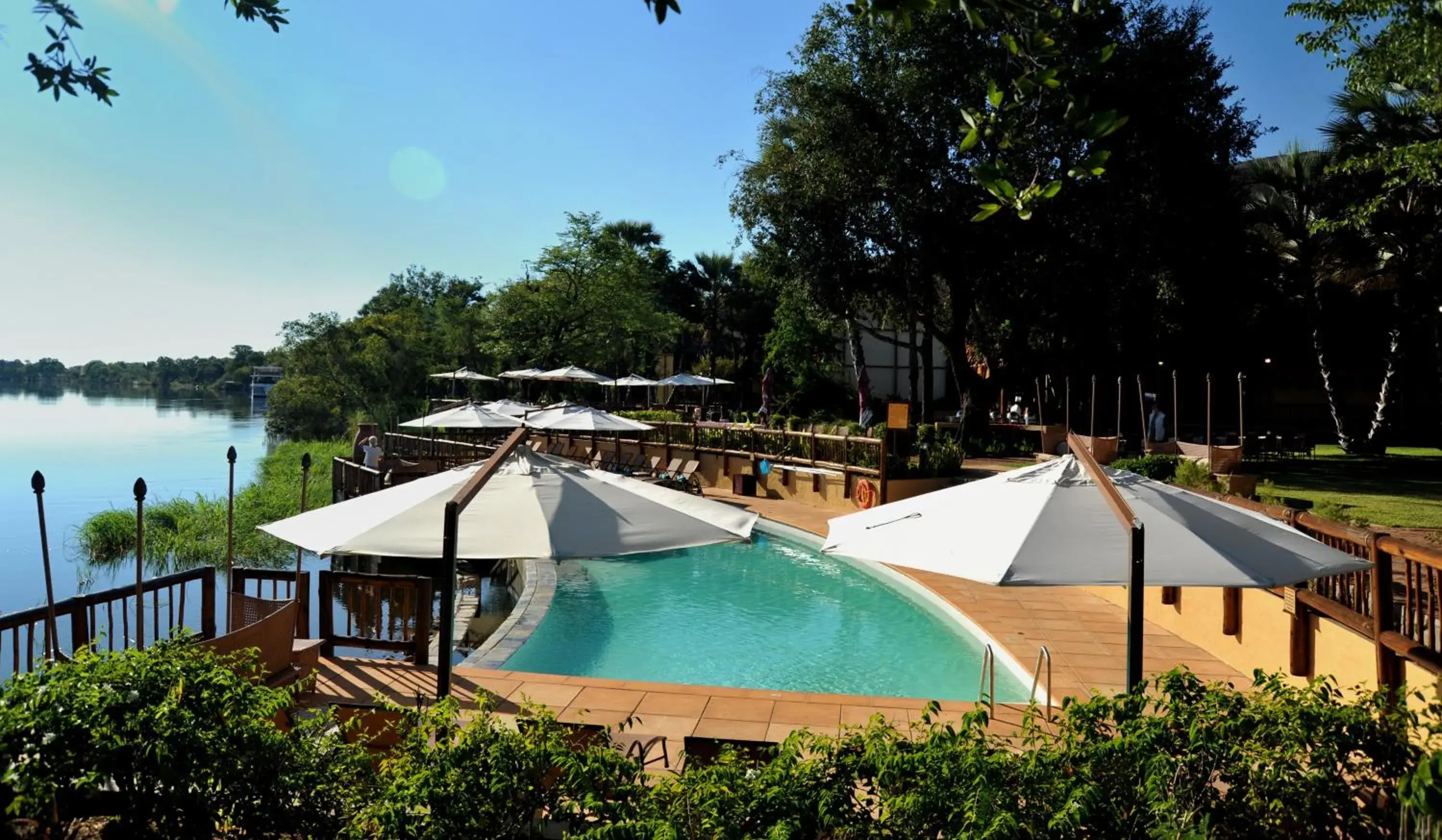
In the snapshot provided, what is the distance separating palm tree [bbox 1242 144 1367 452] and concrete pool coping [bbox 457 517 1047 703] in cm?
1597

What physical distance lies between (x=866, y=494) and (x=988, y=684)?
7817 mm

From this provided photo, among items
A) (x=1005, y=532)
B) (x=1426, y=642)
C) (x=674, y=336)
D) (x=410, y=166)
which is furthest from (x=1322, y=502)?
(x=674, y=336)

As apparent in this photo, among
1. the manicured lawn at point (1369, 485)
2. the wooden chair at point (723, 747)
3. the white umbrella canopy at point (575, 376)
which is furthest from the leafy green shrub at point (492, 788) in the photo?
the white umbrella canopy at point (575, 376)

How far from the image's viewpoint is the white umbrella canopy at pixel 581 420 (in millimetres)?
15156

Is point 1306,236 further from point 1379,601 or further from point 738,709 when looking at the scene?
point 738,709

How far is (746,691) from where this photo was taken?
6516mm

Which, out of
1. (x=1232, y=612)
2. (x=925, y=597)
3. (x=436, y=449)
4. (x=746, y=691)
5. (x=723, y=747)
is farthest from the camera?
(x=436, y=449)

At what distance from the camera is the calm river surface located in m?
16.3

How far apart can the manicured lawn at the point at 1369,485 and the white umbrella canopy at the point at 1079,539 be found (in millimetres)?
5039

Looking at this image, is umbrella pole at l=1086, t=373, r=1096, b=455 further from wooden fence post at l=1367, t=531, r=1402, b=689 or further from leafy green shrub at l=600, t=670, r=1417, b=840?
leafy green shrub at l=600, t=670, r=1417, b=840

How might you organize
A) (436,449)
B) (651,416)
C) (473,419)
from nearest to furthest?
(473,419) → (436,449) → (651,416)

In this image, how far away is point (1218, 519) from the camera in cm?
441

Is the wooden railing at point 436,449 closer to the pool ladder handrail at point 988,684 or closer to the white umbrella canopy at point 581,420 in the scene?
the white umbrella canopy at point 581,420

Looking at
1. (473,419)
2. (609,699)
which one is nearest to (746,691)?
(609,699)
